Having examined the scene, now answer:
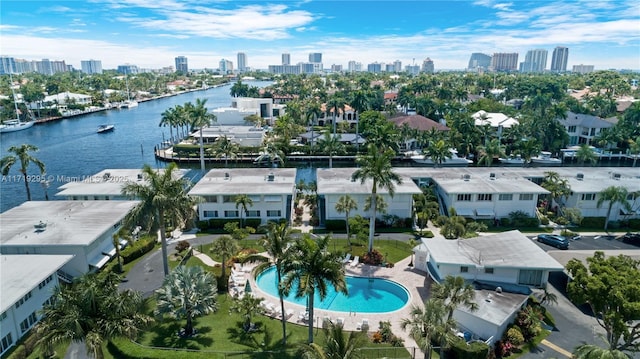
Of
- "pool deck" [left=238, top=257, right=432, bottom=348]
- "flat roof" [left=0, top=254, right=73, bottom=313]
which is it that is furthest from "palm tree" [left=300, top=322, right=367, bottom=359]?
"flat roof" [left=0, top=254, right=73, bottom=313]

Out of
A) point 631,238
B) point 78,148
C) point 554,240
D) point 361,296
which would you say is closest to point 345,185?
point 361,296

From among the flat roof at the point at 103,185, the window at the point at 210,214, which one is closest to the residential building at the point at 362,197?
the window at the point at 210,214

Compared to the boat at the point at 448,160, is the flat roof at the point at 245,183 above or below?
above

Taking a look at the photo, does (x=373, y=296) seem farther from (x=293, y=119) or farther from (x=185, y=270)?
(x=293, y=119)

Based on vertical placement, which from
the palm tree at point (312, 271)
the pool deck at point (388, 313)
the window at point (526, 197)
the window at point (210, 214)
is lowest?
the pool deck at point (388, 313)

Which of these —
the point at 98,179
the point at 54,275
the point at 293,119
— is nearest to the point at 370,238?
the point at 54,275

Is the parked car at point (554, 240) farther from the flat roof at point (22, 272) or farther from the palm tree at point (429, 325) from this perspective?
the flat roof at point (22, 272)

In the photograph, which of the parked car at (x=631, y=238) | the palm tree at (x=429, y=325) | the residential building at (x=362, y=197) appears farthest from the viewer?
the residential building at (x=362, y=197)
